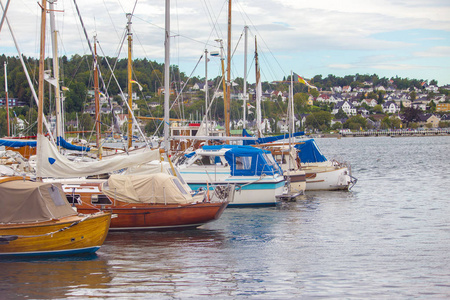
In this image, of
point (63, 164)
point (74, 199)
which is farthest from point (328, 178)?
point (63, 164)

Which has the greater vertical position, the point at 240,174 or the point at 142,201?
the point at 240,174

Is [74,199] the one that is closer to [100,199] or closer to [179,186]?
[100,199]

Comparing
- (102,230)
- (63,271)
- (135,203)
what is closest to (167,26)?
(135,203)

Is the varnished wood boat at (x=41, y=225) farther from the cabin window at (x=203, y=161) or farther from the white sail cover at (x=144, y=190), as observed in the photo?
the cabin window at (x=203, y=161)

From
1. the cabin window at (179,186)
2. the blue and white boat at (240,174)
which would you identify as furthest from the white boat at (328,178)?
the cabin window at (179,186)

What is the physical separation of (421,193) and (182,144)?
61.5 feet

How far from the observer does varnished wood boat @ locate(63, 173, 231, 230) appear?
2080 centimetres

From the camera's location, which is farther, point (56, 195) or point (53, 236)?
point (56, 195)

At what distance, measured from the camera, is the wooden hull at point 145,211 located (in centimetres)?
2073

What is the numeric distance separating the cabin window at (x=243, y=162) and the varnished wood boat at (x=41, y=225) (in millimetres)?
12248

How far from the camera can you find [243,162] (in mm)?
28938

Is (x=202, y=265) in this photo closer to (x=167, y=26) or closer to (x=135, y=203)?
(x=135, y=203)

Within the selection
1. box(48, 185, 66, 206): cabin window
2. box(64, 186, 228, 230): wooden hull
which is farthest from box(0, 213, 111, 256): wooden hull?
box(64, 186, 228, 230): wooden hull

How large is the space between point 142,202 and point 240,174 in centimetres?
867
